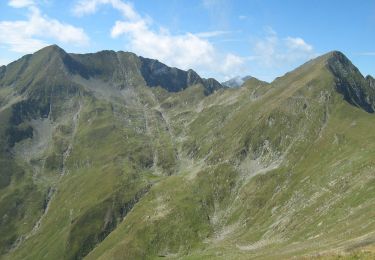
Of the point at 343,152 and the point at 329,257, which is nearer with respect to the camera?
the point at 329,257

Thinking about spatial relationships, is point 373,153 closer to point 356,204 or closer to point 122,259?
point 356,204

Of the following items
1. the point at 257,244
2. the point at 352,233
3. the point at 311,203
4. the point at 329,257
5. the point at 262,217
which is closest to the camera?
the point at 329,257

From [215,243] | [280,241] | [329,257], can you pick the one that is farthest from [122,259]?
[329,257]

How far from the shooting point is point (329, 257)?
36.4 metres

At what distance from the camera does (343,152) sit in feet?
602

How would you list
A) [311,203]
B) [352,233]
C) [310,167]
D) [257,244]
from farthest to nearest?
1. [310,167]
2. [311,203]
3. [257,244]
4. [352,233]

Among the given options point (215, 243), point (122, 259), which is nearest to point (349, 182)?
point (215, 243)

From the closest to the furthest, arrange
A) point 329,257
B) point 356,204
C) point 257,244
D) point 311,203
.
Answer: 1. point 329,257
2. point 356,204
3. point 257,244
4. point 311,203

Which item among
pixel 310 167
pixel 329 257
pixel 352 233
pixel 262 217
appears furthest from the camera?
pixel 310 167

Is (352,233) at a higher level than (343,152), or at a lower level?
lower

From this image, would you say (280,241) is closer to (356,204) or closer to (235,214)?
(356,204)

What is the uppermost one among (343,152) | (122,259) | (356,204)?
(343,152)

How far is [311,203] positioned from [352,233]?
243ft

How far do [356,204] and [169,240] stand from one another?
10050cm
